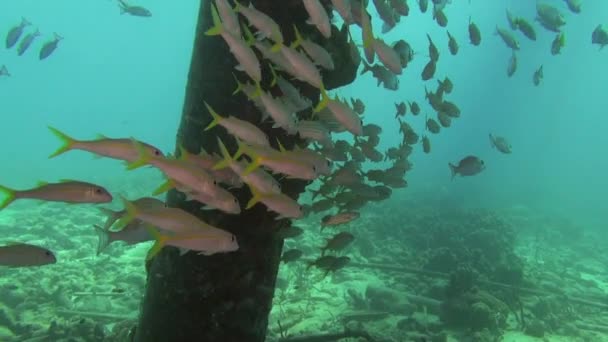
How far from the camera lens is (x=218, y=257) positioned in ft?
13.6

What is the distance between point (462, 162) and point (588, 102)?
455 feet

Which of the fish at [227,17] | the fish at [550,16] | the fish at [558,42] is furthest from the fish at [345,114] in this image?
the fish at [558,42]

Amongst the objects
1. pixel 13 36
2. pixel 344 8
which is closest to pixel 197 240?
pixel 344 8

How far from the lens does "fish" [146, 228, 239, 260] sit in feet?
9.32

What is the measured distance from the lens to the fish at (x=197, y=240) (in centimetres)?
284

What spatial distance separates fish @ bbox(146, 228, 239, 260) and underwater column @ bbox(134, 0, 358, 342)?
1191 millimetres

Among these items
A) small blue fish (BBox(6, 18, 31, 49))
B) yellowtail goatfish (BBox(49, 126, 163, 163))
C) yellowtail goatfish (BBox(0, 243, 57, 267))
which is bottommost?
yellowtail goatfish (BBox(0, 243, 57, 267))

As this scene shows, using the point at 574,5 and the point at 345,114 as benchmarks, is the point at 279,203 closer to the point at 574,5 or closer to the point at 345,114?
the point at 345,114

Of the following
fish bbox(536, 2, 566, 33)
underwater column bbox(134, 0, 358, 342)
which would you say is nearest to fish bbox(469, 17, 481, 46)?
fish bbox(536, 2, 566, 33)

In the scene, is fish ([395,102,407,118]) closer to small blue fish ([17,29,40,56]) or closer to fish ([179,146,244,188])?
fish ([179,146,244,188])

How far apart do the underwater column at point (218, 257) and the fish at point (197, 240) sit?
1191 millimetres

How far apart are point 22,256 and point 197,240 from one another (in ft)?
5.37

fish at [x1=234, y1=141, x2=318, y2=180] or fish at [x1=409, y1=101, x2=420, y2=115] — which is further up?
fish at [x1=409, y1=101, x2=420, y2=115]

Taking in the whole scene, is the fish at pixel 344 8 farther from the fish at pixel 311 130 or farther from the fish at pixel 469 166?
the fish at pixel 469 166
